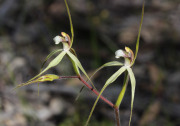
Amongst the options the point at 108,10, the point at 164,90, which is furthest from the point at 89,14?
the point at 164,90

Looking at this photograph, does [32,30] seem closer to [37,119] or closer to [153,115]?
[37,119]

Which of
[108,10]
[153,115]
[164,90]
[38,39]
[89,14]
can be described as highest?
[108,10]

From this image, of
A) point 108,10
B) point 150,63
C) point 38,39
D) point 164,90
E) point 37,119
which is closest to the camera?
point 37,119

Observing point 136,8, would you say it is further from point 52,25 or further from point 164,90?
point 164,90

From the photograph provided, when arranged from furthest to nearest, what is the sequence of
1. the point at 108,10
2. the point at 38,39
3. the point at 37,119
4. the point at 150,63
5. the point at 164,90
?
the point at 108,10 → the point at 38,39 → the point at 150,63 → the point at 164,90 → the point at 37,119

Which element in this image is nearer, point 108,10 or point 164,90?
point 164,90

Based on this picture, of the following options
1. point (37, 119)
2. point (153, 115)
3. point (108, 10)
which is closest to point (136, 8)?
point (108, 10)

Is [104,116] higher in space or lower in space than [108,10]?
lower
